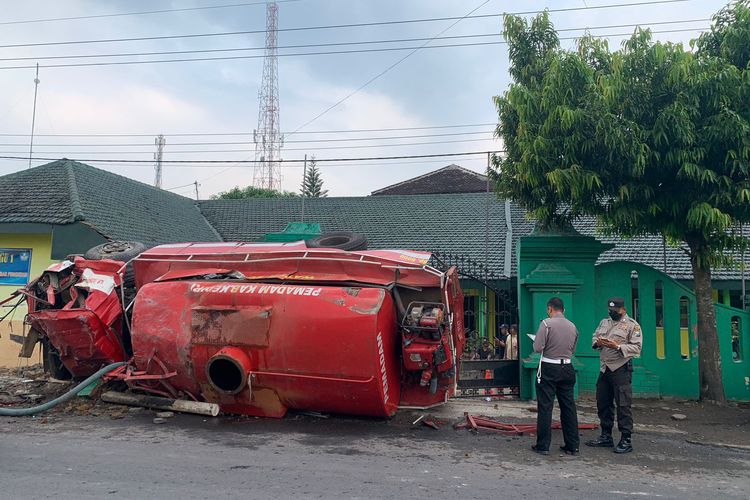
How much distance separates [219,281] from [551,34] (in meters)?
6.43

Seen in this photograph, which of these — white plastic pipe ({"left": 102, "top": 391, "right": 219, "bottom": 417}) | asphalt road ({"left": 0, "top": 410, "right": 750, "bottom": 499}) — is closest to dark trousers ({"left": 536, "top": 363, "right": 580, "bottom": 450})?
asphalt road ({"left": 0, "top": 410, "right": 750, "bottom": 499})

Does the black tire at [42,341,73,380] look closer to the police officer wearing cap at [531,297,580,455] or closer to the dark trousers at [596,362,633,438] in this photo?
the police officer wearing cap at [531,297,580,455]

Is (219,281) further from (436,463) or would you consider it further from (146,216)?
(146,216)

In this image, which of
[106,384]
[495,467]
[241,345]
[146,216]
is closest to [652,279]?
[495,467]

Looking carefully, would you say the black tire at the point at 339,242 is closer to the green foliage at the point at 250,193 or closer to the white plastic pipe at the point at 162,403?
the white plastic pipe at the point at 162,403

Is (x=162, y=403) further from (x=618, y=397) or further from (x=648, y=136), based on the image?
(x=648, y=136)

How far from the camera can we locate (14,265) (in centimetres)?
1285

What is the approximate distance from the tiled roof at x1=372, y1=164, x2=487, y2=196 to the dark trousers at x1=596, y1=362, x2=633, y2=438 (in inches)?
1122

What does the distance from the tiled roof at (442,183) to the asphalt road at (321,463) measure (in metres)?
28.6

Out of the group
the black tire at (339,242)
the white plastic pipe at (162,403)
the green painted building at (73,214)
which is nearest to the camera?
the white plastic pipe at (162,403)

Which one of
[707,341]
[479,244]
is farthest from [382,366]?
[479,244]

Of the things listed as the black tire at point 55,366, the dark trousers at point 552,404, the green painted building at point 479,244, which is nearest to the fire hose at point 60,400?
the black tire at point 55,366

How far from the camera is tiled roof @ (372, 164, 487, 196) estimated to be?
34.6 m

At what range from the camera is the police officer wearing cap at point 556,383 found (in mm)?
5836
